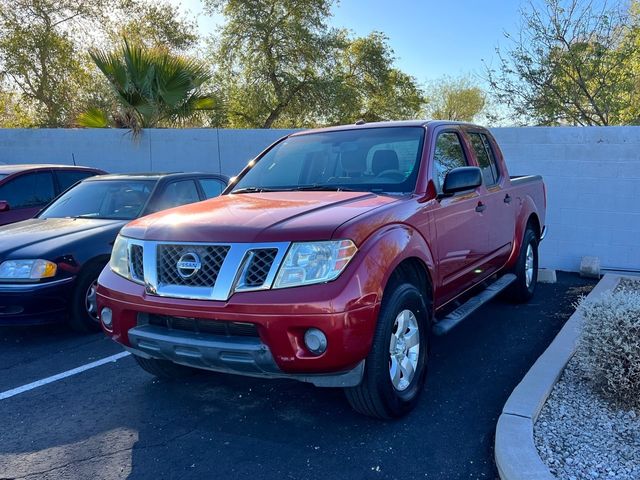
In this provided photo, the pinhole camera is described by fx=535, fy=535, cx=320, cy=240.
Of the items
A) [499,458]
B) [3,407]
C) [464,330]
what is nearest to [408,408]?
[499,458]

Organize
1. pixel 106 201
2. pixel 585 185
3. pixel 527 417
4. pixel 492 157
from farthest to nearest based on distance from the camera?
pixel 585 185, pixel 106 201, pixel 492 157, pixel 527 417

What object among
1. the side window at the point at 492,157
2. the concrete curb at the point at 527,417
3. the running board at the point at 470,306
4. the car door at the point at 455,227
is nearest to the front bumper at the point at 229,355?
the concrete curb at the point at 527,417

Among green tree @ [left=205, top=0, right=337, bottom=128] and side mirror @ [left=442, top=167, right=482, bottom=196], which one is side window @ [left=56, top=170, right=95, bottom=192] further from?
green tree @ [left=205, top=0, right=337, bottom=128]

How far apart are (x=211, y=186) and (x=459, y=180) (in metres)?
3.85

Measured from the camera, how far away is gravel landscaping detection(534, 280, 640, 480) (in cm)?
274

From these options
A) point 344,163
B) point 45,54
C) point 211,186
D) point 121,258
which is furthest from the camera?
point 45,54

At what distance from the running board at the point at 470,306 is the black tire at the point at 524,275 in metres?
0.24

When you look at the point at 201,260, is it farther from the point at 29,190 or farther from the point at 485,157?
the point at 29,190

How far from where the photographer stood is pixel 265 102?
19.7 meters

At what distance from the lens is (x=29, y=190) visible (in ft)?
24.2

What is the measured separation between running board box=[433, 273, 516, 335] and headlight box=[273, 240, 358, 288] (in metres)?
1.20

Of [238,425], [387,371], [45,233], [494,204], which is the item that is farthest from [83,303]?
[494,204]

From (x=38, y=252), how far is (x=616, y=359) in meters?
4.78

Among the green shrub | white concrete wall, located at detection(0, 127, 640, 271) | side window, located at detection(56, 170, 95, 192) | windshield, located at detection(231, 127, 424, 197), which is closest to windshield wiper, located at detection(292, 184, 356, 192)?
windshield, located at detection(231, 127, 424, 197)
